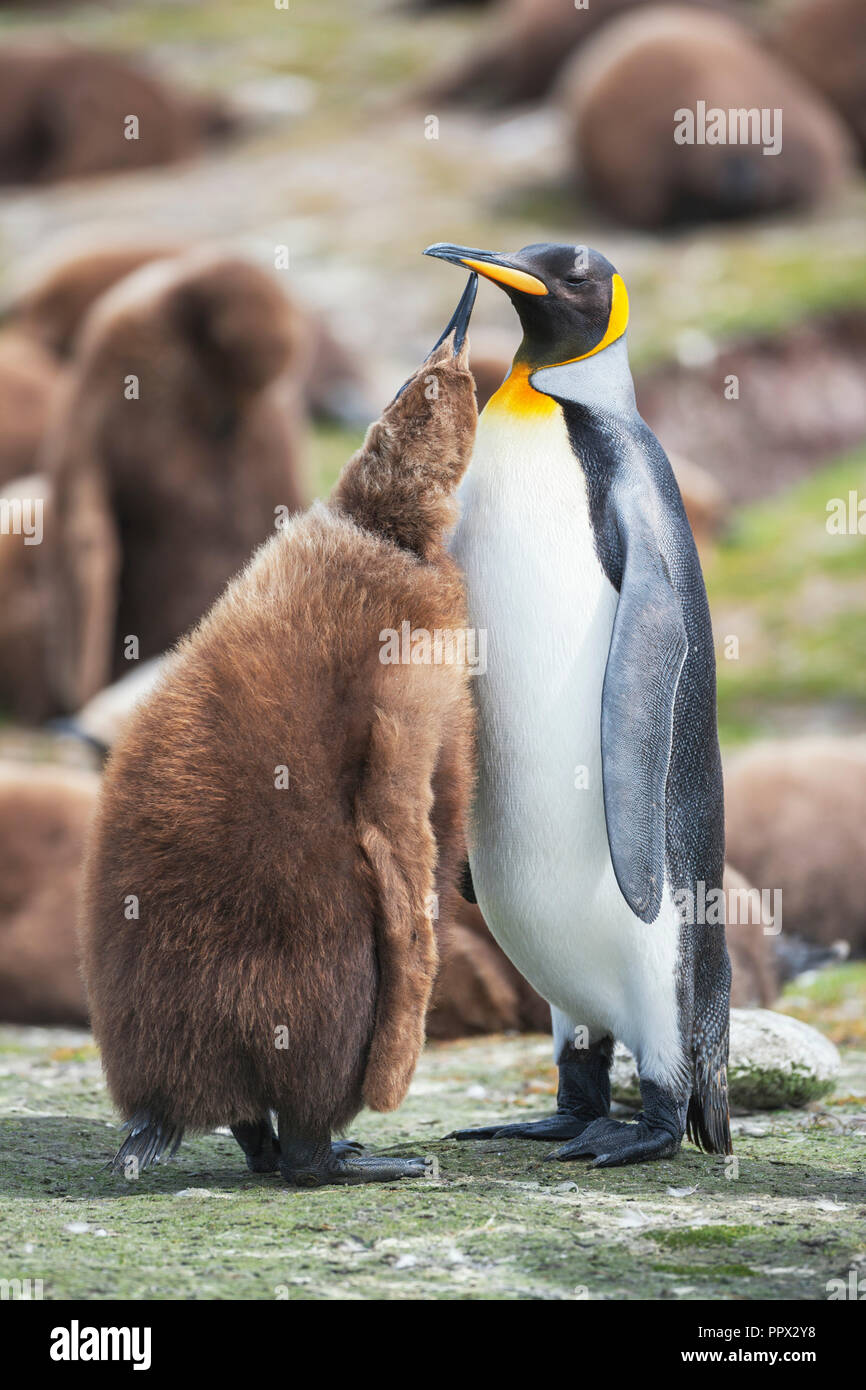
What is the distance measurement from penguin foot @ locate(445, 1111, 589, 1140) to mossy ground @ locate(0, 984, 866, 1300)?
2.4 inches

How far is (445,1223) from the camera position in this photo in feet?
8.64

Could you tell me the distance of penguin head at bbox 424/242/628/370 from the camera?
126 inches

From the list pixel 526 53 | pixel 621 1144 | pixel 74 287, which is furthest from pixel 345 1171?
pixel 526 53

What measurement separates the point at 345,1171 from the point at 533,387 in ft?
4.78

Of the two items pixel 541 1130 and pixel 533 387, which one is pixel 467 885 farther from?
pixel 533 387

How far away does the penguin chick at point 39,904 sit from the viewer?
5262 millimetres

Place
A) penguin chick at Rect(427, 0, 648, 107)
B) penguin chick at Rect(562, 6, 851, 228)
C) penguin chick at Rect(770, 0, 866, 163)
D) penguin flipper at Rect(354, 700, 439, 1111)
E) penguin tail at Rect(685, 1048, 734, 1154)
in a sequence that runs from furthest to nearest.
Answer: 1. penguin chick at Rect(427, 0, 648, 107)
2. penguin chick at Rect(770, 0, 866, 163)
3. penguin chick at Rect(562, 6, 851, 228)
4. penguin tail at Rect(685, 1048, 734, 1154)
5. penguin flipper at Rect(354, 700, 439, 1111)

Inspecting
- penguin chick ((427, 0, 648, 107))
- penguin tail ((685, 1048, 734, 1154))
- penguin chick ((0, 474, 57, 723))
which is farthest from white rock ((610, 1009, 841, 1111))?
penguin chick ((427, 0, 648, 107))

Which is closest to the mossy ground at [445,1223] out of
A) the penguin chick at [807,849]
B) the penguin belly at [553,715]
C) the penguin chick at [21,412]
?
the penguin belly at [553,715]

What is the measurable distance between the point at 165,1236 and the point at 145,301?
545 cm

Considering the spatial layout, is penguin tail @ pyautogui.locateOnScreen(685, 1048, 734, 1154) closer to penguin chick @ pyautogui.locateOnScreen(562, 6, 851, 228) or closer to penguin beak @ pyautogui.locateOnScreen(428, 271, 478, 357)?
penguin beak @ pyautogui.locateOnScreen(428, 271, 478, 357)

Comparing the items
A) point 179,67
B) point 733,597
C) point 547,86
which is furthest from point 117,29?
point 733,597

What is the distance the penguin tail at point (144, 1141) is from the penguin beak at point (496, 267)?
1.57 m

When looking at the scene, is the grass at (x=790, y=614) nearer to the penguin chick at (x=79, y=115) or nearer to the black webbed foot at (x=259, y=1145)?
the black webbed foot at (x=259, y=1145)
